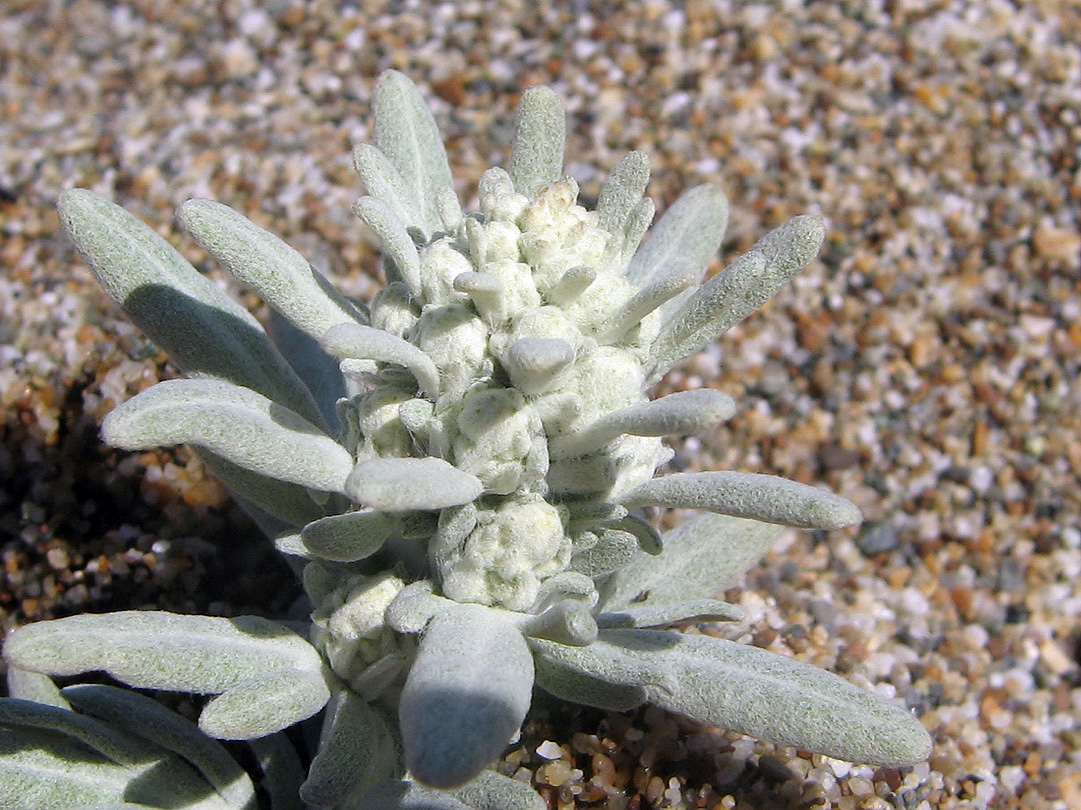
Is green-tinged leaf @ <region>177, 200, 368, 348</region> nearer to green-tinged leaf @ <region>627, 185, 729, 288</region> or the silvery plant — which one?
the silvery plant

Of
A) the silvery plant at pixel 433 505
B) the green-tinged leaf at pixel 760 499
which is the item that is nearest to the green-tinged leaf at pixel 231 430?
the silvery plant at pixel 433 505

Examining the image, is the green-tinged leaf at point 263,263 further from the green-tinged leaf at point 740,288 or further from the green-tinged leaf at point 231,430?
the green-tinged leaf at point 740,288

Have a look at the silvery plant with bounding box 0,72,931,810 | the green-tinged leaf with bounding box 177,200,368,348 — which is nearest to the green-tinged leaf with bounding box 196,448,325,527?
the silvery plant with bounding box 0,72,931,810

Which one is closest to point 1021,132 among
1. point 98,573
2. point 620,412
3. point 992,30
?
point 992,30

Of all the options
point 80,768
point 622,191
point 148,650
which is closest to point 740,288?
point 622,191

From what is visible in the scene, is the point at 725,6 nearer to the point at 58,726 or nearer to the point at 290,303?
the point at 290,303

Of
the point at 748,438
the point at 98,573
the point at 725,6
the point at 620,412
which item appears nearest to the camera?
the point at 620,412

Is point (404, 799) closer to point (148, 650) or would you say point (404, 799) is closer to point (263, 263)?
point (148, 650)
